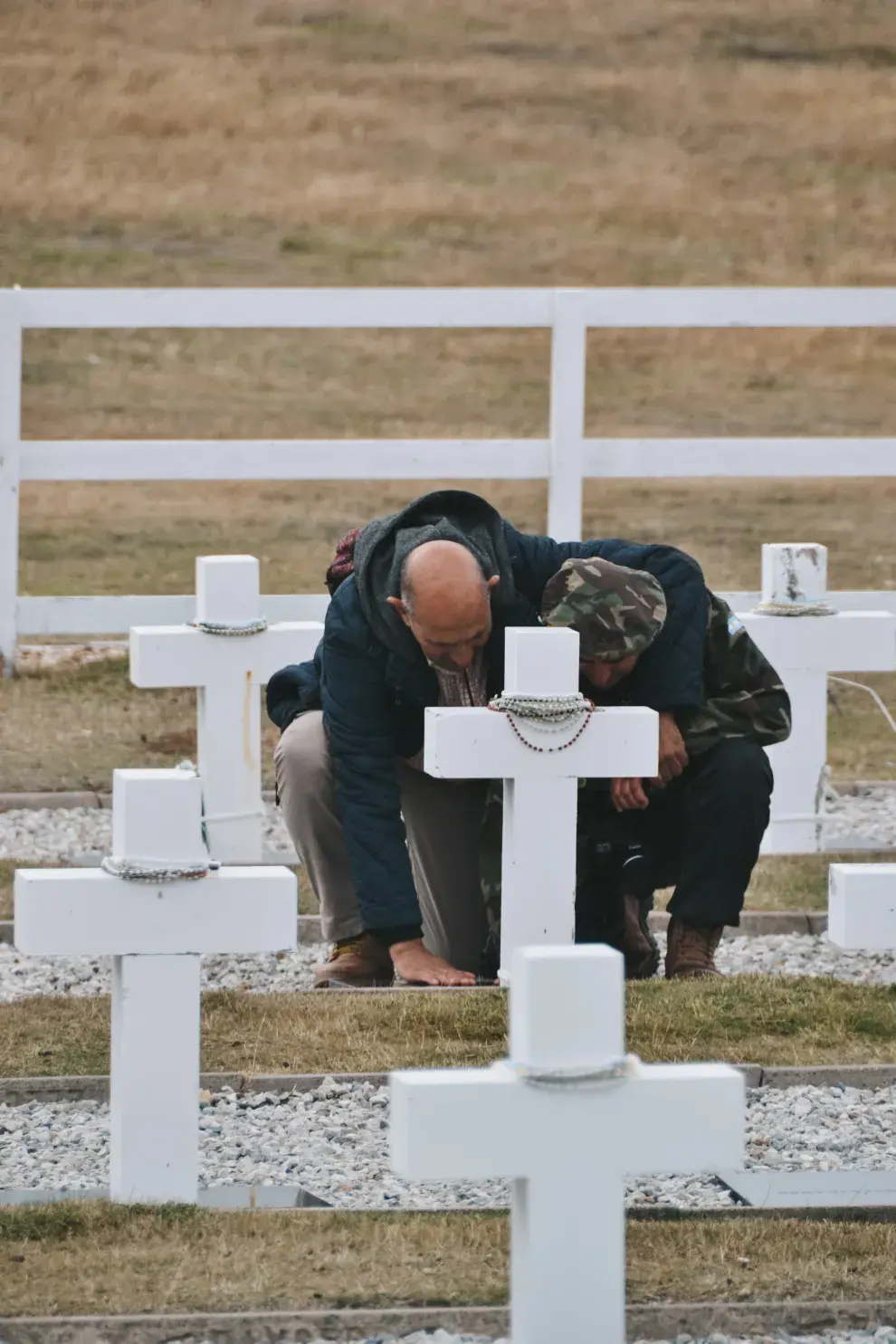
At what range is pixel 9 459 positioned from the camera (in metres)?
9.39

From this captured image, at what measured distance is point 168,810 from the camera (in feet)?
11.9

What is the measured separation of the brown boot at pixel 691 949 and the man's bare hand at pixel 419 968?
612 mm

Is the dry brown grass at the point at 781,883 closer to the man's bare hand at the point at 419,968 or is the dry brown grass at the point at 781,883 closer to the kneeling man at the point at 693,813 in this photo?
the kneeling man at the point at 693,813

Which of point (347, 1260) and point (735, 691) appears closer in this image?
point (347, 1260)

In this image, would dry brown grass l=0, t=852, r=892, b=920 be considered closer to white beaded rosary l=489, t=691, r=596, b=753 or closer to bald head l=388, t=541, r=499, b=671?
bald head l=388, t=541, r=499, b=671

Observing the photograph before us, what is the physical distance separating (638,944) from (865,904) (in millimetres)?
2096

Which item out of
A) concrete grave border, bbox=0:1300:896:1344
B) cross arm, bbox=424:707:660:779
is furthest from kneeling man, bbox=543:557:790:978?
concrete grave border, bbox=0:1300:896:1344

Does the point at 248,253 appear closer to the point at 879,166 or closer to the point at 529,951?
the point at 879,166

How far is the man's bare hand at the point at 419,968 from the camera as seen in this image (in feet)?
16.7

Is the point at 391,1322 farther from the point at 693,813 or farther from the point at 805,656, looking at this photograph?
the point at 805,656

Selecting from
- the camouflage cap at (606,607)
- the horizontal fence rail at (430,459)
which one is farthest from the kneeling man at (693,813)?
the horizontal fence rail at (430,459)

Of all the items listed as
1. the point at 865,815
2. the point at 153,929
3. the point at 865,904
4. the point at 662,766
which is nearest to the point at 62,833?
the point at 865,815

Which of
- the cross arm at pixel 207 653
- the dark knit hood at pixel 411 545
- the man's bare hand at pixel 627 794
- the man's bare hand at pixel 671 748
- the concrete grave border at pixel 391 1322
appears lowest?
the concrete grave border at pixel 391 1322

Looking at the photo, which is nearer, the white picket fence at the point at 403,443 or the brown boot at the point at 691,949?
the brown boot at the point at 691,949
